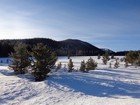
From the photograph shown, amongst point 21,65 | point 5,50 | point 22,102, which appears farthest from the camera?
point 5,50

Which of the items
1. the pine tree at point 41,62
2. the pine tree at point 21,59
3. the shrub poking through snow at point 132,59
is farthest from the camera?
the shrub poking through snow at point 132,59

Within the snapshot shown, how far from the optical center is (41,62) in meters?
33.6

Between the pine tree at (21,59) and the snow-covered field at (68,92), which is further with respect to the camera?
the pine tree at (21,59)

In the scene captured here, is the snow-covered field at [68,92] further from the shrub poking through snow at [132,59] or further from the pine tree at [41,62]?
the shrub poking through snow at [132,59]

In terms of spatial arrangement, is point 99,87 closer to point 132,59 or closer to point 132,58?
point 132,59

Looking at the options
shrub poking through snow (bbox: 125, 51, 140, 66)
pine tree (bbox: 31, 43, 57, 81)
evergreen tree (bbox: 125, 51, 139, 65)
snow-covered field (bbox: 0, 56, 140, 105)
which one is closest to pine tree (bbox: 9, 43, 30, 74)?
snow-covered field (bbox: 0, 56, 140, 105)

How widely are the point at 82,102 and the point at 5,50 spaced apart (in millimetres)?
118195

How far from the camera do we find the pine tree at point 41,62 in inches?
1319

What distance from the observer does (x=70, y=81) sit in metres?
31.8

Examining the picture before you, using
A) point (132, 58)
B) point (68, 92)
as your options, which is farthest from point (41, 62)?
point (132, 58)

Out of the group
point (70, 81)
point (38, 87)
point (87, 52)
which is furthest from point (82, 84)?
point (87, 52)

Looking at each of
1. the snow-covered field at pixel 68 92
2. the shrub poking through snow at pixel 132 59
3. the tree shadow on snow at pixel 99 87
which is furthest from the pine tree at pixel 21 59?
the shrub poking through snow at pixel 132 59

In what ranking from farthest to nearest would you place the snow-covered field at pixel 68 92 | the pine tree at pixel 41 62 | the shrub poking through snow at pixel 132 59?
the shrub poking through snow at pixel 132 59 → the pine tree at pixel 41 62 → the snow-covered field at pixel 68 92

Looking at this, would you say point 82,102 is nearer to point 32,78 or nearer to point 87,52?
point 32,78
